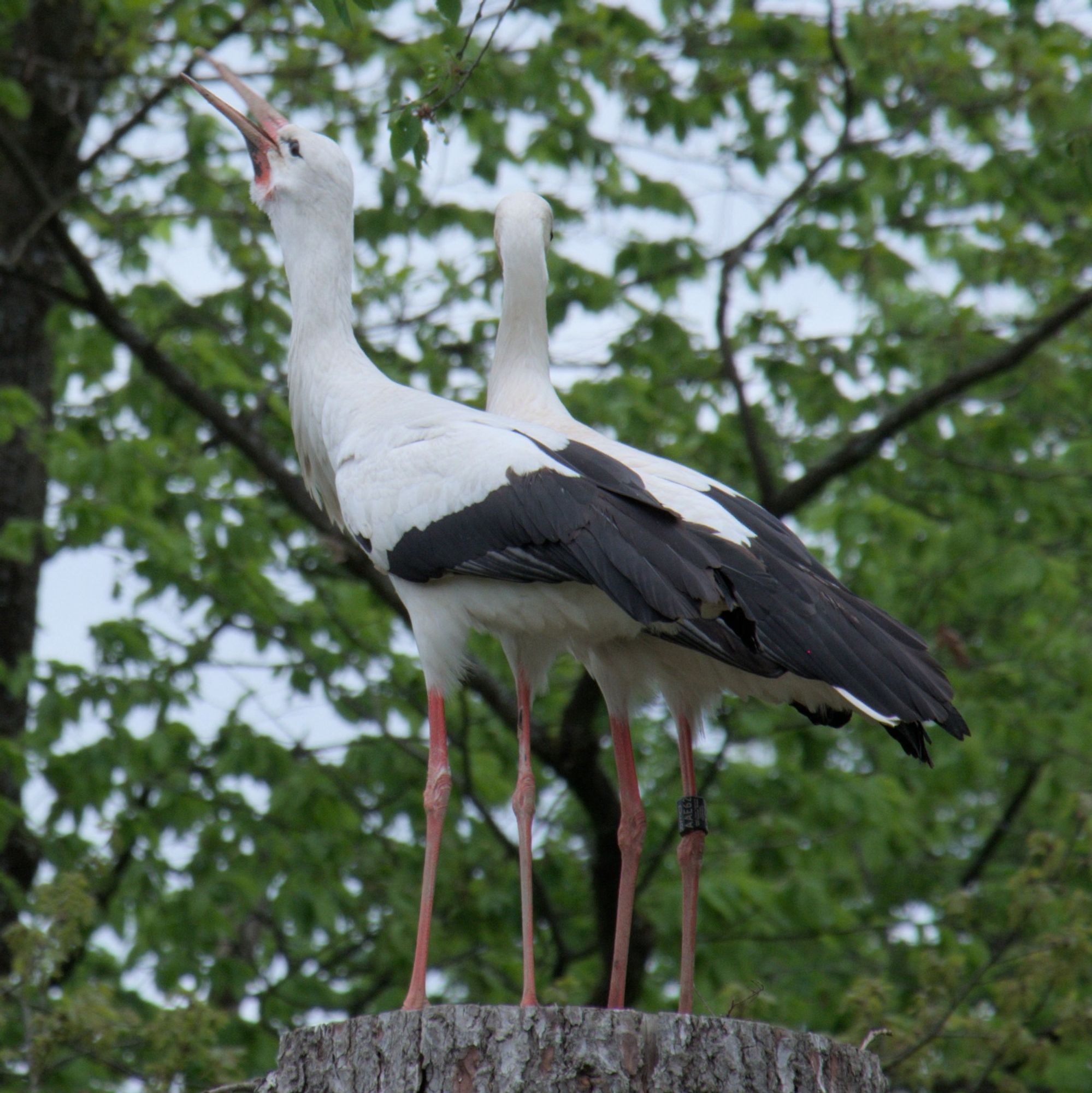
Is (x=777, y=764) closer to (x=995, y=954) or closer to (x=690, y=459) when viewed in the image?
(x=690, y=459)

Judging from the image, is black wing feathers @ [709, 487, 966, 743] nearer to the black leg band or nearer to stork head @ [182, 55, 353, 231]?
the black leg band

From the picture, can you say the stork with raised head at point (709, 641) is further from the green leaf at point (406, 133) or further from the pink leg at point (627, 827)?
the green leaf at point (406, 133)

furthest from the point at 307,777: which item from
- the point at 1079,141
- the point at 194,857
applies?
the point at 1079,141

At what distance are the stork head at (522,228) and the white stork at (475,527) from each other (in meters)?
0.98

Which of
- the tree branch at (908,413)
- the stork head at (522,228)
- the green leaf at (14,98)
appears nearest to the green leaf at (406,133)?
the stork head at (522,228)

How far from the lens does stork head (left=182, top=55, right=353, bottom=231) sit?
19.8ft

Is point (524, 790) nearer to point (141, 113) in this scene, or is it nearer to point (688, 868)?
point (688, 868)

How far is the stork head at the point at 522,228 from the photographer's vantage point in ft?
22.1

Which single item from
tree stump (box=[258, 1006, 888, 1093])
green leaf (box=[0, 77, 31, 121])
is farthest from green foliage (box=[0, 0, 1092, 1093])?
tree stump (box=[258, 1006, 888, 1093])

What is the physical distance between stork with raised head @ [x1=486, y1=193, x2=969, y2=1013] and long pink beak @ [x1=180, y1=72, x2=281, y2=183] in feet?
3.54

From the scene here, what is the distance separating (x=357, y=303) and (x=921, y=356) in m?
3.72

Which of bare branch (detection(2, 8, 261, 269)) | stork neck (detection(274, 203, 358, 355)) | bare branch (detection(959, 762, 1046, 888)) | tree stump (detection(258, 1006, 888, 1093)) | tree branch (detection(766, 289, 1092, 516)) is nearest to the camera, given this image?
tree stump (detection(258, 1006, 888, 1093))

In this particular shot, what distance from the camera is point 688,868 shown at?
578 cm

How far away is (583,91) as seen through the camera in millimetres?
10422
